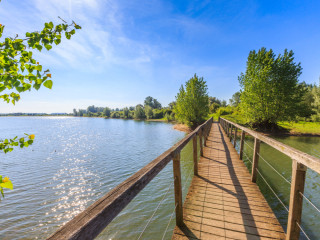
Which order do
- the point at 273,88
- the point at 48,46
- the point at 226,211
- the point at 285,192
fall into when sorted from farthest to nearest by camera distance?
the point at 273,88 → the point at 285,192 → the point at 226,211 → the point at 48,46

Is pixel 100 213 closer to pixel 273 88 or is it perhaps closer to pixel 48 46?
pixel 48 46

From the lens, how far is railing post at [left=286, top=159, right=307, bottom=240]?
2051mm

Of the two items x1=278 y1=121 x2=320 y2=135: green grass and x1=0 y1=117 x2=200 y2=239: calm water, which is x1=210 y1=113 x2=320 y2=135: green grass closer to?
x1=278 y1=121 x2=320 y2=135: green grass

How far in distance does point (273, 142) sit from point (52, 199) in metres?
8.65

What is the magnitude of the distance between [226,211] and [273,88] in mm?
22646

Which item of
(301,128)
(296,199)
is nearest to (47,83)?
(296,199)

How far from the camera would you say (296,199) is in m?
2.10

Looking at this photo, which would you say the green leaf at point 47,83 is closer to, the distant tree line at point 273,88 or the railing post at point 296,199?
the railing post at point 296,199

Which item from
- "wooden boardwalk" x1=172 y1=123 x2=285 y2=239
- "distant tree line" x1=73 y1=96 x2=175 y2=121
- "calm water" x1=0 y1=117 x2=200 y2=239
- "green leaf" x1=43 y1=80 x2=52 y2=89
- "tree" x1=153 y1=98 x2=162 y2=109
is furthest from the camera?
"tree" x1=153 y1=98 x2=162 y2=109

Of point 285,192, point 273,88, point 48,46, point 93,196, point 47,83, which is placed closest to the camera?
point 47,83

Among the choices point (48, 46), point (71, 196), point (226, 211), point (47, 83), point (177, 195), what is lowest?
point (71, 196)

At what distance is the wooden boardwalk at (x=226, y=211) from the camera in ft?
8.51

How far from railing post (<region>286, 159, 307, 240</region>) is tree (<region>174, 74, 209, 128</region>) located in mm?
27847

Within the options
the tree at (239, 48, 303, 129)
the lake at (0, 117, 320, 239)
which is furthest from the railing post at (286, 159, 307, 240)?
the tree at (239, 48, 303, 129)
